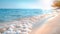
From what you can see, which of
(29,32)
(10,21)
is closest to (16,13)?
(10,21)

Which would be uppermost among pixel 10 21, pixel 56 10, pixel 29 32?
pixel 56 10

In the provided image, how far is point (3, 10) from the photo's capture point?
161 centimetres

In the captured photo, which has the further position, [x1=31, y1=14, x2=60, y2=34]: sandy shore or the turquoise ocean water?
the turquoise ocean water

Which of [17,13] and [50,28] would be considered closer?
[50,28]

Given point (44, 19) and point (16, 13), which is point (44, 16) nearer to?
point (44, 19)

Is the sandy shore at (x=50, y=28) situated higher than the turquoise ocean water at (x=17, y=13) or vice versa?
the turquoise ocean water at (x=17, y=13)

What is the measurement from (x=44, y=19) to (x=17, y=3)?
0.50 m

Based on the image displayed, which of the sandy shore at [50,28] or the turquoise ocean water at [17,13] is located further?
the turquoise ocean water at [17,13]

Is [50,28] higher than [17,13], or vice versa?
[17,13]

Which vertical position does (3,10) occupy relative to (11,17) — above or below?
above

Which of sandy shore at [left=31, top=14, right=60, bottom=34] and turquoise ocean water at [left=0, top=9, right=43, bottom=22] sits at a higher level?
turquoise ocean water at [left=0, top=9, right=43, bottom=22]

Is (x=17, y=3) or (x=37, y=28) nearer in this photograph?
(x=37, y=28)

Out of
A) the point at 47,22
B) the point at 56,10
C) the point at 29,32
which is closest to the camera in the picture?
the point at 29,32

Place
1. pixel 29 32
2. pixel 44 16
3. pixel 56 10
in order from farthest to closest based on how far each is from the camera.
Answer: pixel 56 10 < pixel 44 16 < pixel 29 32
